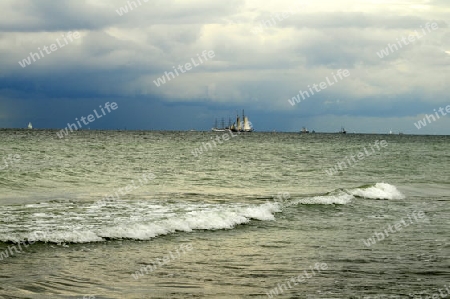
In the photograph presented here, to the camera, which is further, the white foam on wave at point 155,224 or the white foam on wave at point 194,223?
the white foam on wave at point 194,223

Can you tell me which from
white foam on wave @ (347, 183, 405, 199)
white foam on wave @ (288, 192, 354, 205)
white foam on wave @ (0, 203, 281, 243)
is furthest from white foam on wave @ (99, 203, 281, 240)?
white foam on wave @ (347, 183, 405, 199)

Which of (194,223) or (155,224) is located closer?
(155,224)

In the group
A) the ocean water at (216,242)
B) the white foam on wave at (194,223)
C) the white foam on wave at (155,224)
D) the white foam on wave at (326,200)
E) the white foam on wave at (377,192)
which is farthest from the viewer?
the white foam on wave at (377,192)

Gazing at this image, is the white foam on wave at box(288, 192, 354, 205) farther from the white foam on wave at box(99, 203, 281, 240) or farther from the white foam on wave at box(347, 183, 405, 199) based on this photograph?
the white foam on wave at box(99, 203, 281, 240)

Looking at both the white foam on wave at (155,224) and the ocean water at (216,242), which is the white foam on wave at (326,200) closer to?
the ocean water at (216,242)

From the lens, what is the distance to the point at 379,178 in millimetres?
39750

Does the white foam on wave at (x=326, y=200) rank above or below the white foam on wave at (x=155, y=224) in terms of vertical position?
below

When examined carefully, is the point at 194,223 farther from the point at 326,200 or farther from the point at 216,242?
the point at 326,200

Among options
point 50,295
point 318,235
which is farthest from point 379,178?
point 50,295

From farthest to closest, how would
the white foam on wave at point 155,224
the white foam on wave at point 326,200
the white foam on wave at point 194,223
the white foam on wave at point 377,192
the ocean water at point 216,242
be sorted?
the white foam on wave at point 377,192 < the white foam on wave at point 326,200 < the white foam on wave at point 194,223 < the white foam on wave at point 155,224 < the ocean water at point 216,242

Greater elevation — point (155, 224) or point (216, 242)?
point (155, 224)

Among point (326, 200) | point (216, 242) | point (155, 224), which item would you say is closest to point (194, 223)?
point (155, 224)

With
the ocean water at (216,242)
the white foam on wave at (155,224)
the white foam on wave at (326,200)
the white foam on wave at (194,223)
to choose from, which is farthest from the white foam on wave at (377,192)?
the white foam on wave at (194,223)

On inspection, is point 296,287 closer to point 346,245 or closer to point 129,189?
point 346,245
